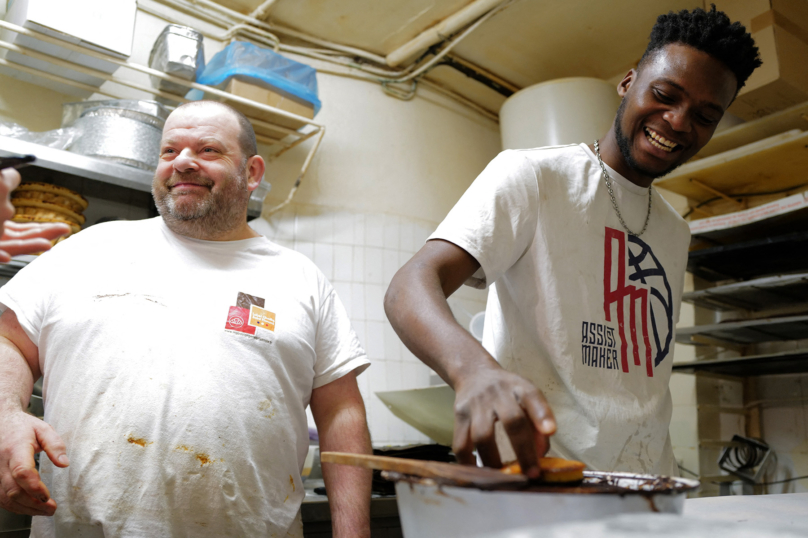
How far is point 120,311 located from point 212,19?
5.80ft

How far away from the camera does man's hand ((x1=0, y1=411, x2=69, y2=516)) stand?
949 millimetres

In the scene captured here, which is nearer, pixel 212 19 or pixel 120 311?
pixel 120 311

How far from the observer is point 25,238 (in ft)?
2.29

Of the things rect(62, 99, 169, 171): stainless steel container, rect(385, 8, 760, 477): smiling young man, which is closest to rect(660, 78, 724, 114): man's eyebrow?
rect(385, 8, 760, 477): smiling young man

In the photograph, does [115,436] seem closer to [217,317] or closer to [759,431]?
[217,317]

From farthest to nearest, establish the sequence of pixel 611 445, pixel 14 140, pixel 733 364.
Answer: pixel 733 364 < pixel 14 140 < pixel 611 445

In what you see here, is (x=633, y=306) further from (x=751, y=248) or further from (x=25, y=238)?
(x=751, y=248)

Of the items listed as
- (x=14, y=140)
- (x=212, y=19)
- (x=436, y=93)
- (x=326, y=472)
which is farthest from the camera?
(x=436, y=93)

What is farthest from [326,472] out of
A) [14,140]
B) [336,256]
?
[336,256]

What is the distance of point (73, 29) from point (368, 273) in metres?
1.42

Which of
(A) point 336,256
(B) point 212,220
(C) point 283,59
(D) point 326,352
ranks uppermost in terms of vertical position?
(C) point 283,59

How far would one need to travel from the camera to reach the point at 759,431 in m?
2.55

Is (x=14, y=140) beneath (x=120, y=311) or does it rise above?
above

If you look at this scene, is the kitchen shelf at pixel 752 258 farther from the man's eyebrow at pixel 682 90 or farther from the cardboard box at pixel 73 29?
the cardboard box at pixel 73 29
